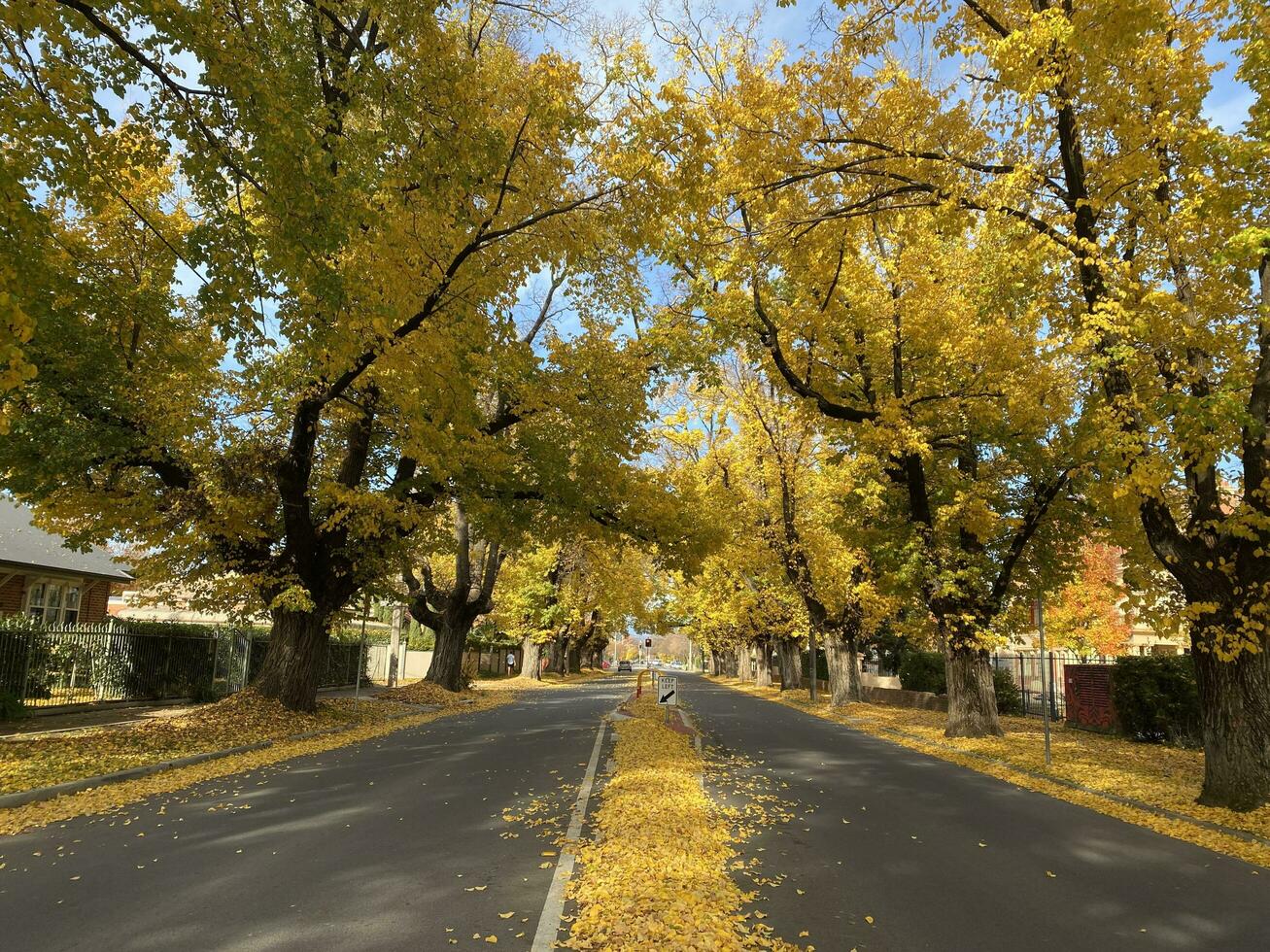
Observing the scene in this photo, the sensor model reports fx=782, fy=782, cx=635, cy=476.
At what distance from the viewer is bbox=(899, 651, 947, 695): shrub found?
30516mm

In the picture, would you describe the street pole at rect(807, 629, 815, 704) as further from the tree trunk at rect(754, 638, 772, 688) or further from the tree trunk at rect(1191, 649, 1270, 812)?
the tree trunk at rect(1191, 649, 1270, 812)

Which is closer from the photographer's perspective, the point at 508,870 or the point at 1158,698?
the point at 508,870

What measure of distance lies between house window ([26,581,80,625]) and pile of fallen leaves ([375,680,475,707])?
359 inches

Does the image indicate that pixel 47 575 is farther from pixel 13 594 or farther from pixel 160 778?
pixel 160 778

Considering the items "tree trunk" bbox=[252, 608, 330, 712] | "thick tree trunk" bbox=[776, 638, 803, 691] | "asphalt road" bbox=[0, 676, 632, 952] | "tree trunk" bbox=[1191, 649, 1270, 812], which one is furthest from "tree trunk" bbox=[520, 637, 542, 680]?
"tree trunk" bbox=[1191, 649, 1270, 812]

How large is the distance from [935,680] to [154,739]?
87.7 feet

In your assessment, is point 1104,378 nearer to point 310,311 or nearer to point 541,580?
point 310,311

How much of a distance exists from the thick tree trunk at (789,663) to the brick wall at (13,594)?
28.7 m

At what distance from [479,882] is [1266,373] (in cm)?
1039

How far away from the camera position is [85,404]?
12023 millimetres

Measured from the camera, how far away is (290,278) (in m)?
8.83

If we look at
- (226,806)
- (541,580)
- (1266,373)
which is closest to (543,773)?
(226,806)

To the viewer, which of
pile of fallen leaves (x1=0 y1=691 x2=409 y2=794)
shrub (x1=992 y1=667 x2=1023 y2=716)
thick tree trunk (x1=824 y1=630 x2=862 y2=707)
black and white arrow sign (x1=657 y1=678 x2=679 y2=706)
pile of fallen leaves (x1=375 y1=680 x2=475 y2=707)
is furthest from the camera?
thick tree trunk (x1=824 y1=630 x2=862 y2=707)

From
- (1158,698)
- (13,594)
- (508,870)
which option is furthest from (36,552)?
(1158,698)
